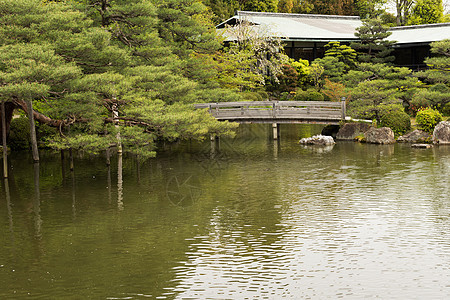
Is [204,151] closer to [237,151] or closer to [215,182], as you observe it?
[237,151]

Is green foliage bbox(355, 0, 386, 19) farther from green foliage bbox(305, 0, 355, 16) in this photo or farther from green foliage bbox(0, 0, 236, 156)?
green foliage bbox(0, 0, 236, 156)

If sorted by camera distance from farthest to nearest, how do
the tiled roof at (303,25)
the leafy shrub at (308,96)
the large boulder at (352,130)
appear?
the tiled roof at (303,25) → the leafy shrub at (308,96) → the large boulder at (352,130)

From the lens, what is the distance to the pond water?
1159cm

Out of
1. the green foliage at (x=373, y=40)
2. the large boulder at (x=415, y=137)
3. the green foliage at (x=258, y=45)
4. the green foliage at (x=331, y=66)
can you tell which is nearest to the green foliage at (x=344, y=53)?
the green foliage at (x=331, y=66)

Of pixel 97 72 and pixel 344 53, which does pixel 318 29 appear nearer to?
pixel 344 53

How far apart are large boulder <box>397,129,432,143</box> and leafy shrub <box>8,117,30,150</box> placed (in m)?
21.9

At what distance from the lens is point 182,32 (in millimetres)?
30234

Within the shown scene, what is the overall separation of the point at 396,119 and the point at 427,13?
122 ft

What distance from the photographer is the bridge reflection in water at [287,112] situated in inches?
1405

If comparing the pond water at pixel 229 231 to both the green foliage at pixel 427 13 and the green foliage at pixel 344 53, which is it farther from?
the green foliage at pixel 427 13

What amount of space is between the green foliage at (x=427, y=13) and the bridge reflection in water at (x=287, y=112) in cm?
3616

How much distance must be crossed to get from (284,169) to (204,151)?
8798mm

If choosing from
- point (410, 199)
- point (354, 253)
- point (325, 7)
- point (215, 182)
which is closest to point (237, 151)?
point (215, 182)

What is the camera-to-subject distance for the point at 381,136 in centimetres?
3478
